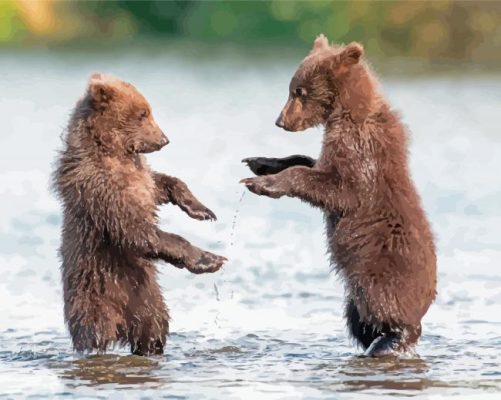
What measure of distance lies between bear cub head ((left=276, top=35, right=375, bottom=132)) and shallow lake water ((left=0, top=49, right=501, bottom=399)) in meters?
0.32

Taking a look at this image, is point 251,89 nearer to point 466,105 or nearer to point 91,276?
point 466,105

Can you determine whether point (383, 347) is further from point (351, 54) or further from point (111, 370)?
point (351, 54)

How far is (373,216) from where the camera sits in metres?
9.36

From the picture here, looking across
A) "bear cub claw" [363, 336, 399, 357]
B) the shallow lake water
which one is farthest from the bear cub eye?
"bear cub claw" [363, 336, 399, 357]

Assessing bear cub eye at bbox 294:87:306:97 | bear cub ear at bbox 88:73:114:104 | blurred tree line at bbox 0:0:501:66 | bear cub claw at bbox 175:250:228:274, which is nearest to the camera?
bear cub claw at bbox 175:250:228:274

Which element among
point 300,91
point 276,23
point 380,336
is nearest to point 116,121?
point 300,91

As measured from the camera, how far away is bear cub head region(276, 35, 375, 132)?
31.3ft

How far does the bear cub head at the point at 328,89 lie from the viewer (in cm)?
955

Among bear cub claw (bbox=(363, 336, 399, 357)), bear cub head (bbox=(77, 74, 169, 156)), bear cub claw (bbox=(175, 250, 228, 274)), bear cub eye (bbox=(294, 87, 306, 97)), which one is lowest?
bear cub claw (bbox=(363, 336, 399, 357))

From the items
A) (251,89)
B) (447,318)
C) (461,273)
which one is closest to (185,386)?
(447,318)

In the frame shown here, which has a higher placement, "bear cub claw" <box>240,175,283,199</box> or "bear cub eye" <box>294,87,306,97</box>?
"bear cub eye" <box>294,87,306,97</box>

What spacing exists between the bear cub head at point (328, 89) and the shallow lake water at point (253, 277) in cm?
32

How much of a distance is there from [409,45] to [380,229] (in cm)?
2022

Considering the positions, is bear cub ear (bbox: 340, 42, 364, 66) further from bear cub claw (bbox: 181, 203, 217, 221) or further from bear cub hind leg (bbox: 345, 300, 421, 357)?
bear cub hind leg (bbox: 345, 300, 421, 357)
